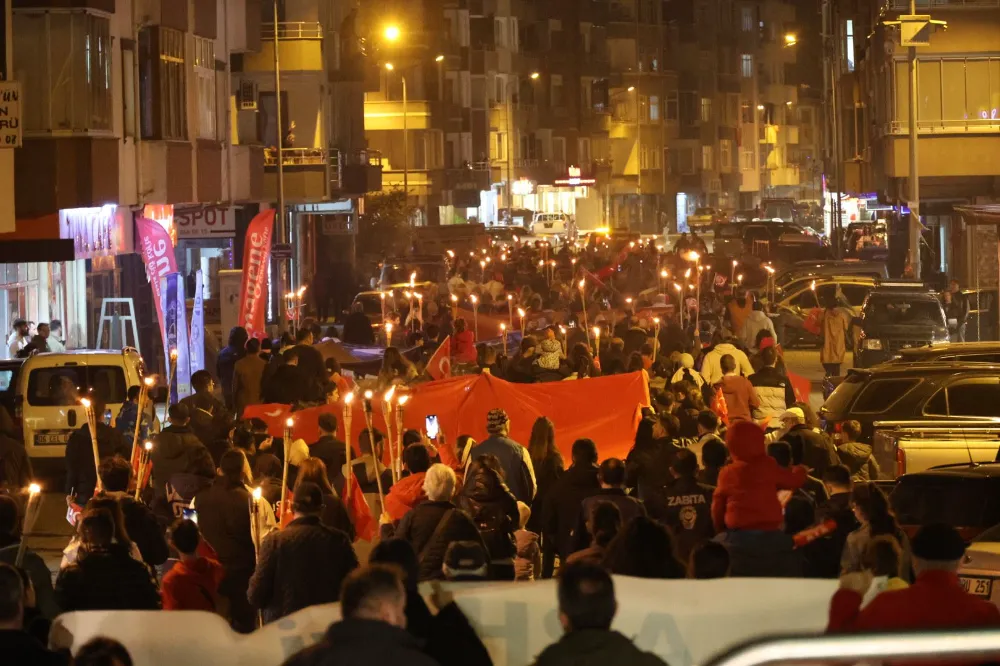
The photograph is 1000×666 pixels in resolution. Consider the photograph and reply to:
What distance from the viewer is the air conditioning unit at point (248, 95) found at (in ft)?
151

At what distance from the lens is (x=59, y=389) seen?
2044 cm

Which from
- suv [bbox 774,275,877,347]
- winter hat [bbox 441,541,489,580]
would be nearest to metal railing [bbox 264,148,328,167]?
suv [bbox 774,275,877,347]

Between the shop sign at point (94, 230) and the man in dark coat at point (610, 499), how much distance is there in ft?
52.7

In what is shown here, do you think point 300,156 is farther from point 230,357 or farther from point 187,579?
point 187,579

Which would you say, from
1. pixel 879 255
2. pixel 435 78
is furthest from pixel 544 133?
pixel 879 255

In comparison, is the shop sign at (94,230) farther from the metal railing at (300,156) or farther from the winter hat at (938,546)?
the winter hat at (938,546)

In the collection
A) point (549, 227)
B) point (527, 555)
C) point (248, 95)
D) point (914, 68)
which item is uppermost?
point (248, 95)

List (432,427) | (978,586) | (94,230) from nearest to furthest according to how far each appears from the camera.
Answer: (978,586) → (432,427) → (94,230)

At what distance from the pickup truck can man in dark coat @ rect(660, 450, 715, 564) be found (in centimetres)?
440

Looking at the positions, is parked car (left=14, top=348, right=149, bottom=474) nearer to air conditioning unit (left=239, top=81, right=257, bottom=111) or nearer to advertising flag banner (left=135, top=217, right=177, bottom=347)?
advertising flag banner (left=135, top=217, right=177, bottom=347)

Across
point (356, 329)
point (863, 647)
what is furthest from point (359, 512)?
point (356, 329)

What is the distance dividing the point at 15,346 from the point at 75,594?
1951 cm

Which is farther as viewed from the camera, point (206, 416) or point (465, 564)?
point (206, 416)

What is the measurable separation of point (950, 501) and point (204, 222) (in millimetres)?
25878
